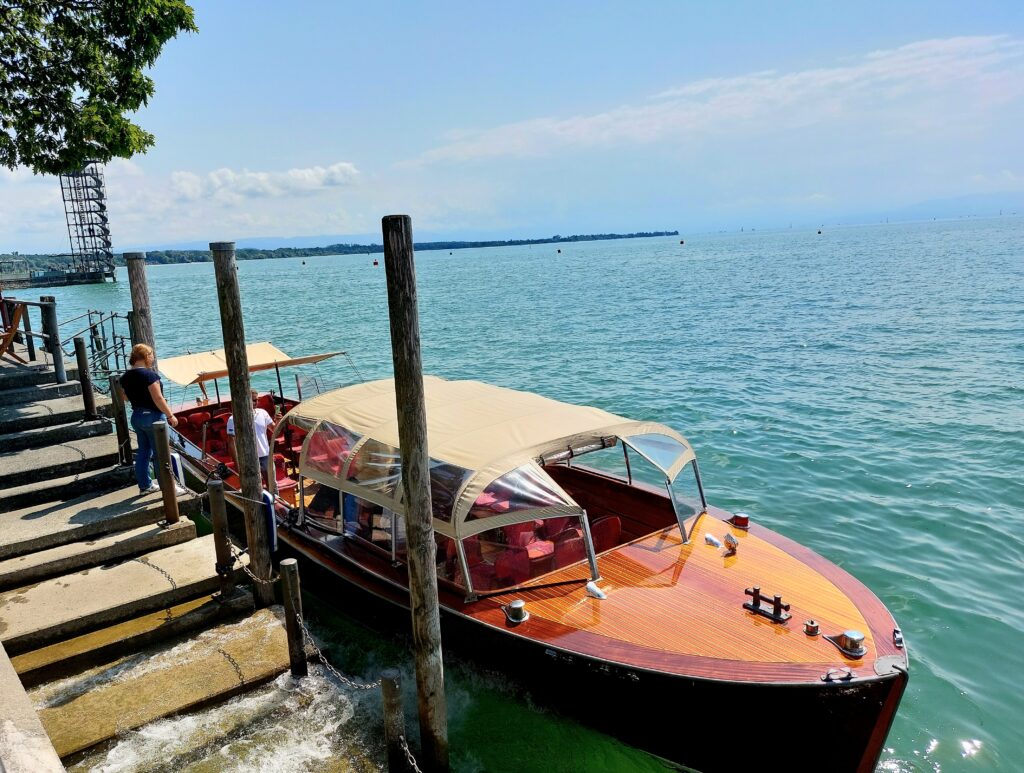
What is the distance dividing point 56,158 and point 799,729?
49.1 ft

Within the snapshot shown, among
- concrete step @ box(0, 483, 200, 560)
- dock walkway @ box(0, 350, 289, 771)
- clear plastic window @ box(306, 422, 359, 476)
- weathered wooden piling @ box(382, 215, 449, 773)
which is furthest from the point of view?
clear plastic window @ box(306, 422, 359, 476)

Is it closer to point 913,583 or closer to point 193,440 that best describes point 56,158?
point 193,440

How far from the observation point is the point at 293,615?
23.2ft

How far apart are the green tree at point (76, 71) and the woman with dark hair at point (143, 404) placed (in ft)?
19.2

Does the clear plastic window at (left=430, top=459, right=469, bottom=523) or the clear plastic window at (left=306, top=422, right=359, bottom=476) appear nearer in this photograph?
the clear plastic window at (left=430, top=459, right=469, bottom=523)

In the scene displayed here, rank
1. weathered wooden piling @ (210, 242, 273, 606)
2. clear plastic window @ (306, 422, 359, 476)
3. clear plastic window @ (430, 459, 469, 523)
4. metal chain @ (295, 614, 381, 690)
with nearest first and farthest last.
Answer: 1. metal chain @ (295, 614, 381, 690)
2. clear plastic window @ (430, 459, 469, 523)
3. weathered wooden piling @ (210, 242, 273, 606)
4. clear plastic window @ (306, 422, 359, 476)

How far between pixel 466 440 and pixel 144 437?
15.7ft

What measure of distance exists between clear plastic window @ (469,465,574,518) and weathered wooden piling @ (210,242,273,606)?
2.84 metres

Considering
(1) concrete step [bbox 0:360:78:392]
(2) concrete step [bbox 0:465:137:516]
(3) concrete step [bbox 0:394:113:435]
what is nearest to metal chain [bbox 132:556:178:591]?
(2) concrete step [bbox 0:465:137:516]

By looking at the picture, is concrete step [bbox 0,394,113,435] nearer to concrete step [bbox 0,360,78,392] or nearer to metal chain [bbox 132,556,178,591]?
concrete step [bbox 0,360,78,392]

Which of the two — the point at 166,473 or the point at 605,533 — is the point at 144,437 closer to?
the point at 166,473

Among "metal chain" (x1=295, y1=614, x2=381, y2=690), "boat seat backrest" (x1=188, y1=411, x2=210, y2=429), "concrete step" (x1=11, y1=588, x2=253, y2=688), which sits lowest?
"metal chain" (x1=295, y1=614, x2=381, y2=690)

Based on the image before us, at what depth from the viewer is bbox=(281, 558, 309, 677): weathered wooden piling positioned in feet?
22.8

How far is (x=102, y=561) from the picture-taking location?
27.9 feet
